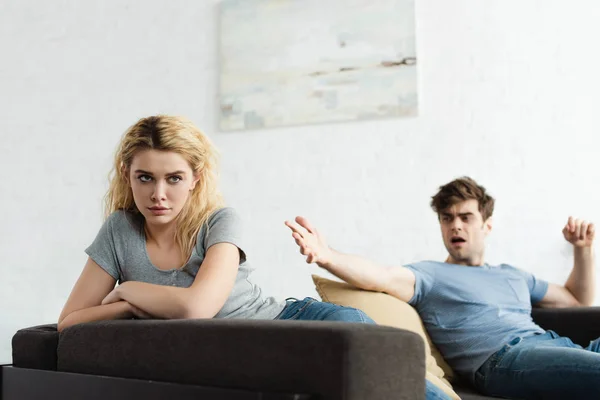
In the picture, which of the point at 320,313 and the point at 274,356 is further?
the point at 320,313

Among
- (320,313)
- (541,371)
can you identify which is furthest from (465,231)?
(320,313)

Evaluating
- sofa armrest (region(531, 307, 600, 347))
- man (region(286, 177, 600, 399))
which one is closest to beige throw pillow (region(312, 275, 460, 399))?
man (region(286, 177, 600, 399))

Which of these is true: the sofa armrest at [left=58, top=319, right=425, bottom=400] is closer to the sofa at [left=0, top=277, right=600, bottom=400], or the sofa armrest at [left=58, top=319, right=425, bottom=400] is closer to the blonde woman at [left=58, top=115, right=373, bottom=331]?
the sofa at [left=0, top=277, right=600, bottom=400]

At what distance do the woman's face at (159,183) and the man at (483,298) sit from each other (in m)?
0.37

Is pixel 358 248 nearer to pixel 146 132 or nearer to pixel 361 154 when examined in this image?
pixel 361 154

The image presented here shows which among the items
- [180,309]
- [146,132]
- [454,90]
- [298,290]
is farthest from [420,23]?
[180,309]

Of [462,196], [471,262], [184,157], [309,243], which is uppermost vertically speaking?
[184,157]

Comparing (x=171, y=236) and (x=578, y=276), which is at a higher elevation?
(x=171, y=236)

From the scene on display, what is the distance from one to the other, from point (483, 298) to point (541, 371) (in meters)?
0.42

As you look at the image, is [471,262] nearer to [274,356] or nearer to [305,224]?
[305,224]

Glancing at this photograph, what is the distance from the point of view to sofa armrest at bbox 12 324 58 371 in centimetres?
178

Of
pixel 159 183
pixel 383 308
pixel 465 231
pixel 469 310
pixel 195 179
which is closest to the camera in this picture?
pixel 159 183

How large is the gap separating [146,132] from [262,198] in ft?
5.58

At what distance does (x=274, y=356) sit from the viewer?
1.38 meters
